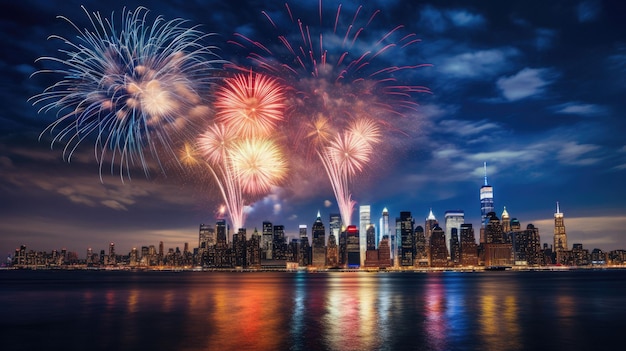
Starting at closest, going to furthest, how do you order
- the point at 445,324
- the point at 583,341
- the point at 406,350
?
the point at 406,350 < the point at 583,341 < the point at 445,324

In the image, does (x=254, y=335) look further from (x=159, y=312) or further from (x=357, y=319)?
(x=159, y=312)

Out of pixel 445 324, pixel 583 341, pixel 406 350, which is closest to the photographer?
pixel 406 350

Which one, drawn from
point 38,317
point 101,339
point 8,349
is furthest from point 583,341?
point 38,317

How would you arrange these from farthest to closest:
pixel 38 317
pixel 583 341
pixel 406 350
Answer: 1. pixel 38 317
2. pixel 583 341
3. pixel 406 350

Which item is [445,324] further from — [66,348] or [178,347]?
[66,348]

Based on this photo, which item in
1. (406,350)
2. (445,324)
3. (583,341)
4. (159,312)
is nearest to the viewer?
(406,350)

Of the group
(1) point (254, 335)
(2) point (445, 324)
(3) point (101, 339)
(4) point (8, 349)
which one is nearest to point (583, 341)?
(2) point (445, 324)

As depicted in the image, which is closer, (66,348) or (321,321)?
(66,348)

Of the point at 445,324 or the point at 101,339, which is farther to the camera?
the point at 445,324

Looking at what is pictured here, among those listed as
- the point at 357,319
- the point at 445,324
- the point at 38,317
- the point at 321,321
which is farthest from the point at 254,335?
the point at 38,317
